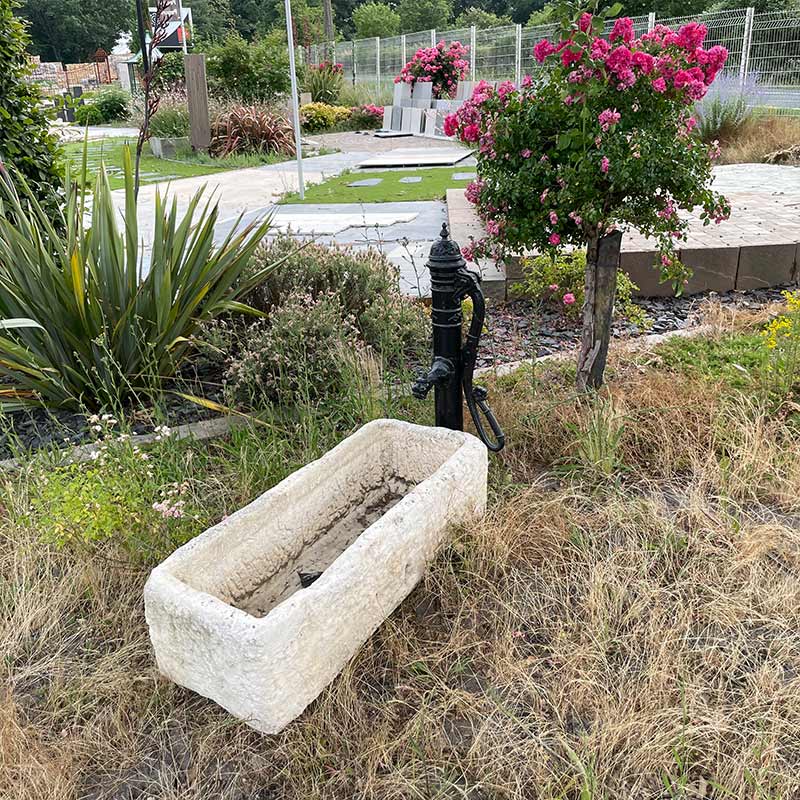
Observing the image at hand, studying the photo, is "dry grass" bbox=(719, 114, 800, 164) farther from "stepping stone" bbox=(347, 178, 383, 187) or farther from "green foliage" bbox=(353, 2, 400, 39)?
"green foliage" bbox=(353, 2, 400, 39)

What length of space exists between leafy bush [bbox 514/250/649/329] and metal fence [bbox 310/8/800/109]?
13.6ft

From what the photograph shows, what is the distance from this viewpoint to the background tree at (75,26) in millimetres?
53188

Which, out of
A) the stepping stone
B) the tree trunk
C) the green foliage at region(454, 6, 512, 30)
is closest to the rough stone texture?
the tree trunk

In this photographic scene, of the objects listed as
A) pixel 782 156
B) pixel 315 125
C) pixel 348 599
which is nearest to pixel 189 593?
pixel 348 599

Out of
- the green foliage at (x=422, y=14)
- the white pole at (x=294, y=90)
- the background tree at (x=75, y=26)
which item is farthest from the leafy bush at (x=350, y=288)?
the background tree at (x=75, y=26)

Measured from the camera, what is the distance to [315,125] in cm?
1719

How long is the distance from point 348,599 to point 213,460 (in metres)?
1.14

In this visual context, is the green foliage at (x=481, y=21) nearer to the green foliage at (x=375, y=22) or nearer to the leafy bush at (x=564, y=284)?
the green foliage at (x=375, y=22)

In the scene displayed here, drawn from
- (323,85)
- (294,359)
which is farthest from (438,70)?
(294,359)

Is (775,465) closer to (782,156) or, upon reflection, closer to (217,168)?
(782,156)

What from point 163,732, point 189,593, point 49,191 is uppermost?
point 49,191

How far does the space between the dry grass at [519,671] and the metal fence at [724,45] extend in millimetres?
6433

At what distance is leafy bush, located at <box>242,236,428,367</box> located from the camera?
3316 mm

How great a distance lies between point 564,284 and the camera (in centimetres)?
411
